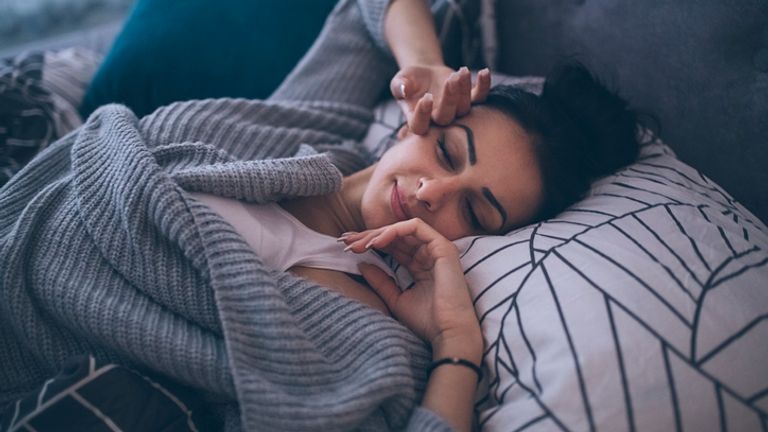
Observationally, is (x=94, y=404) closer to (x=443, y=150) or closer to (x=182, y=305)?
(x=182, y=305)

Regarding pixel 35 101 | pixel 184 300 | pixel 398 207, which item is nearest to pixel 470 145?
pixel 398 207

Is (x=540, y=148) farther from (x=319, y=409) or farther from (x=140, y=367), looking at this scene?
(x=140, y=367)

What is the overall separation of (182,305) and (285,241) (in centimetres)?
21

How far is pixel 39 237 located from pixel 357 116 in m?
0.71

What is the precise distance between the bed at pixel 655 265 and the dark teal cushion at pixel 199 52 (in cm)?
64

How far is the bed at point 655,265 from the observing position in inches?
23.7

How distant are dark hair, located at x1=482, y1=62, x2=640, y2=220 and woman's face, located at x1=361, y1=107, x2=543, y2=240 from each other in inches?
1.1

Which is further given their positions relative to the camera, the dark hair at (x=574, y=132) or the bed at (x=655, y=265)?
the dark hair at (x=574, y=132)

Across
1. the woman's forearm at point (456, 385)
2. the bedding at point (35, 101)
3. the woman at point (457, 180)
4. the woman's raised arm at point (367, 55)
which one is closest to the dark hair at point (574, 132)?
the woman at point (457, 180)

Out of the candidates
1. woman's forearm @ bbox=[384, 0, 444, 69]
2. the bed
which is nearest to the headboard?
the bed

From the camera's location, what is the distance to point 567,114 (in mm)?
967

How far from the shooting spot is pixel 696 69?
3.05 ft

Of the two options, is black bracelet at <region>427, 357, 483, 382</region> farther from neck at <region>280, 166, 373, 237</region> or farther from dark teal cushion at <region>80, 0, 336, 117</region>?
dark teal cushion at <region>80, 0, 336, 117</region>

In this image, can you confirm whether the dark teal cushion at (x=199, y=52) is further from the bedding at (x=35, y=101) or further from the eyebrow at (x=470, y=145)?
the eyebrow at (x=470, y=145)
